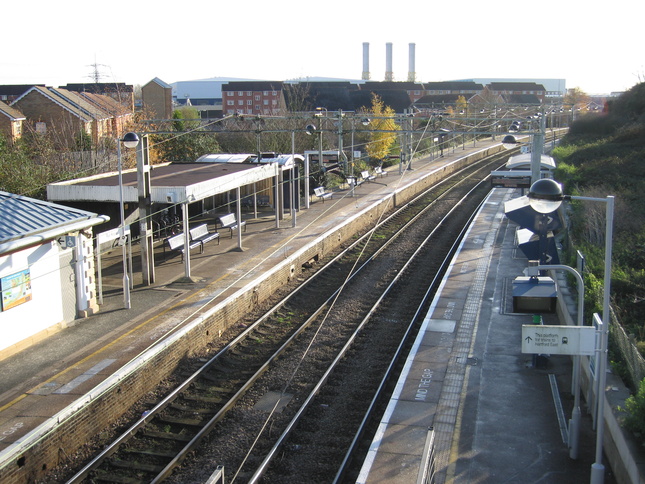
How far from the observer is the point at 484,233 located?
25.3 m

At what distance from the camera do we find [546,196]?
7.33 m

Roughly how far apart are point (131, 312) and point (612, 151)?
94.5 feet

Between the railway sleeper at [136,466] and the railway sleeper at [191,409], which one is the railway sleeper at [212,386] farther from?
the railway sleeper at [136,466]

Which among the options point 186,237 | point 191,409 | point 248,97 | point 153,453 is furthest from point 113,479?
point 248,97

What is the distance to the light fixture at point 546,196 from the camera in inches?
288

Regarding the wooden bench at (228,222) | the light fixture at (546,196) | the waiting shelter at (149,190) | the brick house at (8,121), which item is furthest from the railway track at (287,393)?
the brick house at (8,121)

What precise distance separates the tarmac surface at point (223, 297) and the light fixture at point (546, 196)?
11.4 ft

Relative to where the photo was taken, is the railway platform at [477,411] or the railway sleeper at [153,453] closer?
the railway platform at [477,411]

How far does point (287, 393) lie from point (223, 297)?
14.2 feet

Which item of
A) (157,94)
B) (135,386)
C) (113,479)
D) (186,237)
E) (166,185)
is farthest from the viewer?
(157,94)

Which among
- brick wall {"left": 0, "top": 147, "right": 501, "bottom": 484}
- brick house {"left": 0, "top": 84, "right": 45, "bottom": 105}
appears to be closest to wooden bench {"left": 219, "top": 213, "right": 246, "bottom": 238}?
brick wall {"left": 0, "top": 147, "right": 501, "bottom": 484}

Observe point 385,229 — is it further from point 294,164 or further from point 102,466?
point 102,466

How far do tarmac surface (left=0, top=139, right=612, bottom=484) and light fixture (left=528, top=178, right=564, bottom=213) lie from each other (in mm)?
3464

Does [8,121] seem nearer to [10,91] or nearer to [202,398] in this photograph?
[10,91]
